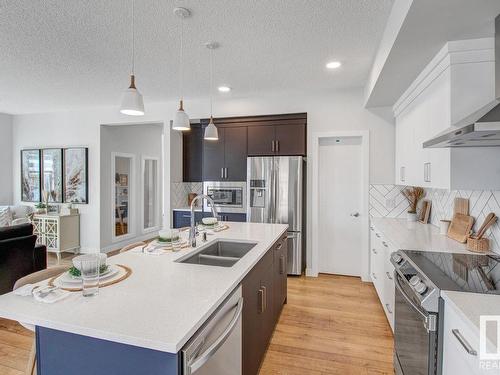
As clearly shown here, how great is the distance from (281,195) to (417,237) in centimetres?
187

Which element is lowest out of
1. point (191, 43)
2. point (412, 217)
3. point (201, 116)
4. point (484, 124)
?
point (412, 217)

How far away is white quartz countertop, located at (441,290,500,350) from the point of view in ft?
3.49

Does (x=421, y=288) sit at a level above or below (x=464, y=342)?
above

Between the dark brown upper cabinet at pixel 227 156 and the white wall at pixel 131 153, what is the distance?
2.14 metres

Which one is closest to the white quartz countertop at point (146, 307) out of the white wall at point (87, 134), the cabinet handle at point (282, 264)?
the cabinet handle at point (282, 264)

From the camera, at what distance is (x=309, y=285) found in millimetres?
3711

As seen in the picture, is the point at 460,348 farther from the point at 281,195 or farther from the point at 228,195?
the point at 228,195

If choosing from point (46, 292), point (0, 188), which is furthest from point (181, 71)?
point (0, 188)

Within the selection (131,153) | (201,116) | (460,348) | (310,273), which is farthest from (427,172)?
(131,153)

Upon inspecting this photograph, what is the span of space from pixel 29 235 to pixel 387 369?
3.81 meters

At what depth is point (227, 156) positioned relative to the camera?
440cm

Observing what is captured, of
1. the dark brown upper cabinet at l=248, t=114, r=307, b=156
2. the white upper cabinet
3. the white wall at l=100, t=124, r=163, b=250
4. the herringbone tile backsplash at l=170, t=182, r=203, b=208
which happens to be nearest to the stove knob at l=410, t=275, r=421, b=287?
the white upper cabinet

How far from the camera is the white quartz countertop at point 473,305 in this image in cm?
106

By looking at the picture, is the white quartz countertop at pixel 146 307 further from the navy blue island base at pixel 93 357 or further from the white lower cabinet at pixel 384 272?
the white lower cabinet at pixel 384 272
